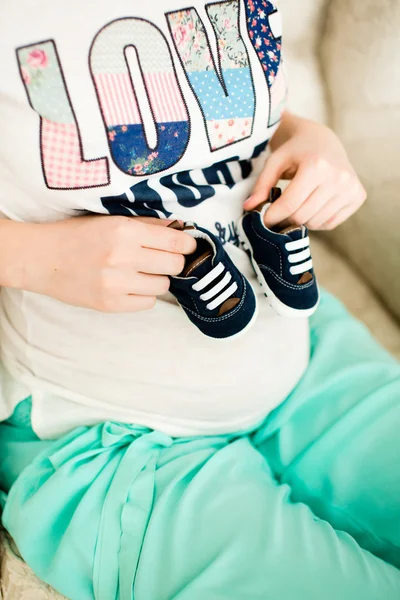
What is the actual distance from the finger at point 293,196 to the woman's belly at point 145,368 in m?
0.06

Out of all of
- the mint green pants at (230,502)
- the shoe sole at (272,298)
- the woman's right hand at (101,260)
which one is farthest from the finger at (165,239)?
the mint green pants at (230,502)

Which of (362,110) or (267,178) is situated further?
(362,110)

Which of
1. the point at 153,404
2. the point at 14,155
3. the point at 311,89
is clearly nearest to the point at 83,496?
the point at 153,404

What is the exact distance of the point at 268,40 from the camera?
0.54 meters

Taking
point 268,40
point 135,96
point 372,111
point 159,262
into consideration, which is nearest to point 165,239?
point 159,262

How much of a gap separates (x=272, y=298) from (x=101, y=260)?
0.20m

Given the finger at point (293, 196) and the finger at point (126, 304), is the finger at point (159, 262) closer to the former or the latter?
the finger at point (126, 304)

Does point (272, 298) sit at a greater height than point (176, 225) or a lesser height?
lesser

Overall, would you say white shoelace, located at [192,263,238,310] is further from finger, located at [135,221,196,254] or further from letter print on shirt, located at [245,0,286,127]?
letter print on shirt, located at [245,0,286,127]

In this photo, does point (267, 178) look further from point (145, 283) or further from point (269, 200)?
point (145, 283)

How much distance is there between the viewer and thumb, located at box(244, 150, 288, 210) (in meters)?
0.57

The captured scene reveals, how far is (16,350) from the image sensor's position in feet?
1.94

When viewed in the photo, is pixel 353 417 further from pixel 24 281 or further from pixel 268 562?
pixel 24 281

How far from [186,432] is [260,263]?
0.21m
